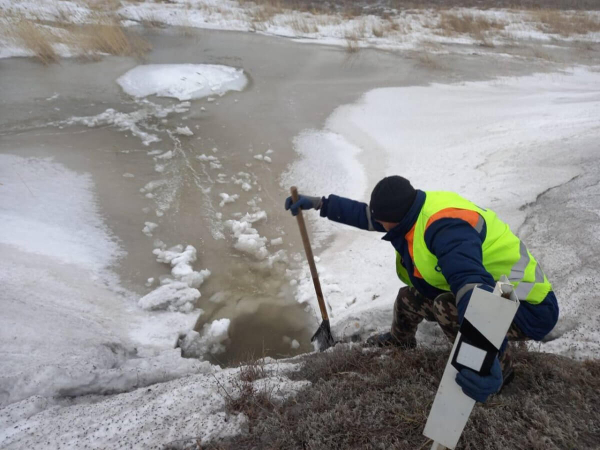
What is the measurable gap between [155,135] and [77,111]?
165cm

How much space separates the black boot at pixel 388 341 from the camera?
2.58 m

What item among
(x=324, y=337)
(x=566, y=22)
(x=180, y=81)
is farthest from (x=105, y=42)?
(x=566, y=22)

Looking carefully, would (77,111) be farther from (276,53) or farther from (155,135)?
(276,53)

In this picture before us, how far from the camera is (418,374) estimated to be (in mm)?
2119

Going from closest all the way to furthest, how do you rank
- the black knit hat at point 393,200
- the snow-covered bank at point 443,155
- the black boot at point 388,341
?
the black knit hat at point 393,200 < the black boot at point 388,341 < the snow-covered bank at point 443,155

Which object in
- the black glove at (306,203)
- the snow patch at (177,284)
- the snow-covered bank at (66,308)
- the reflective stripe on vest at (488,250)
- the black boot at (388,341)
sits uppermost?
the reflective stripe on vest at (488,250)

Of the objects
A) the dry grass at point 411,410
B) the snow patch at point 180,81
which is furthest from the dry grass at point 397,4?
the dry grass at point 411,410

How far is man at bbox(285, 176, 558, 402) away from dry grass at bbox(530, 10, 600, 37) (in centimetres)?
1566

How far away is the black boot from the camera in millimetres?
2582

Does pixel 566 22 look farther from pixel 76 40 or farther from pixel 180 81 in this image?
pixel 76 40

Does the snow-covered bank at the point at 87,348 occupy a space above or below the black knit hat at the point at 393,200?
below

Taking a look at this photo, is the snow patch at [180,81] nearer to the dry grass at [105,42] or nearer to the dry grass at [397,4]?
the dry grass at [105,42]

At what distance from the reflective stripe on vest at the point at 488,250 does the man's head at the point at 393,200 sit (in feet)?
0.27

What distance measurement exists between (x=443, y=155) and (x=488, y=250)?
4177 mm
